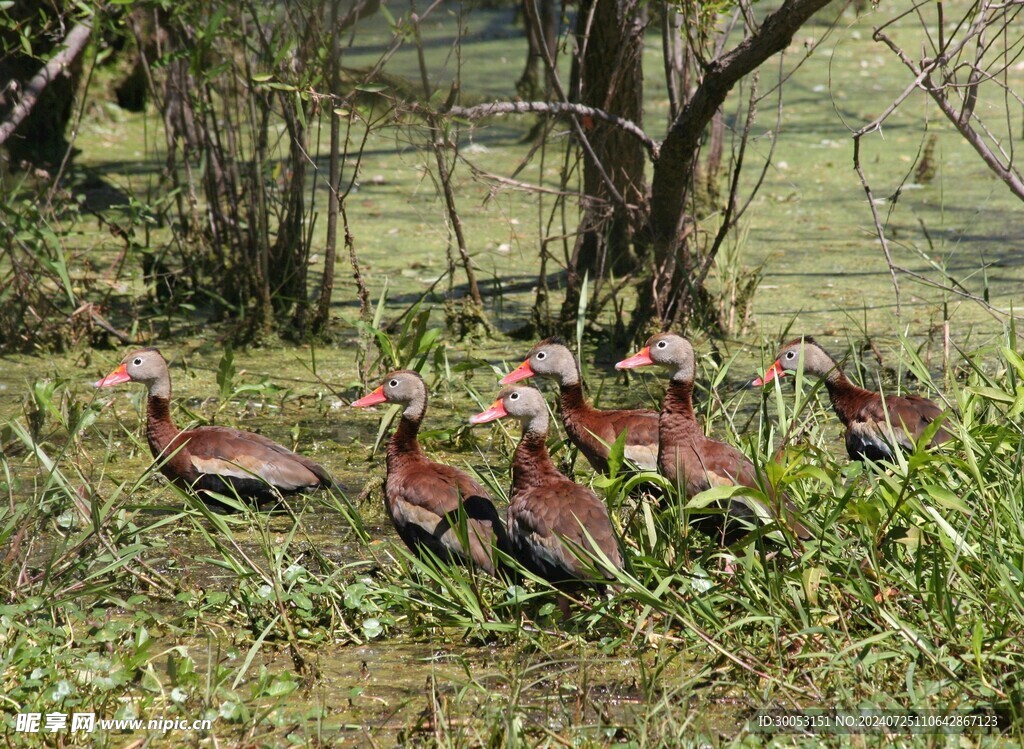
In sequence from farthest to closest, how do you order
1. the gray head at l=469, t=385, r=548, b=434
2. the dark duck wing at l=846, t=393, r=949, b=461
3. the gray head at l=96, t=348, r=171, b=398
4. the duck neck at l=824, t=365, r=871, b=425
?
the gray head at l=96, t=348, r=171, b=398, the duck neck at l=824, t=365, r=871, b=425, the dark duck wing at l=846, t=393, r=949, b=461, the gray head at l=469, t=385, r=548, b=434

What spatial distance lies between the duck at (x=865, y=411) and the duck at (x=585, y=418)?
52 centimetres

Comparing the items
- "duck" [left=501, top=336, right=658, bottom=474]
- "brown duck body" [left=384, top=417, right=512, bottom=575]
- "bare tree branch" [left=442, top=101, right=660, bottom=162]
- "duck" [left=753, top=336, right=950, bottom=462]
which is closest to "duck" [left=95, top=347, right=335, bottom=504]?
"brown duck body" [left=384, top=417, right=512, bottom=575]

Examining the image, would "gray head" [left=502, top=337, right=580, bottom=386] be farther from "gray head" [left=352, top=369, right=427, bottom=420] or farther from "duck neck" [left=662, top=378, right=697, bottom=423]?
"duck neck" [left=662, top=378, right=697, bottom=423]

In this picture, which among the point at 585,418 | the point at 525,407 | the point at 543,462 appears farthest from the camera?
the point at 585,418

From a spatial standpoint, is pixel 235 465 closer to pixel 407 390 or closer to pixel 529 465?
pixel 407 390

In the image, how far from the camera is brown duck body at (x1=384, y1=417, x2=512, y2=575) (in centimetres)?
405

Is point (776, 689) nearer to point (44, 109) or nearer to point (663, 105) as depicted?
point (44, 109)

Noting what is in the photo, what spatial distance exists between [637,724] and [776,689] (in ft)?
1.69

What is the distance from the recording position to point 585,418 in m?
4.96

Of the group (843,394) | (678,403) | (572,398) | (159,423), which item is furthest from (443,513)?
(843,394)

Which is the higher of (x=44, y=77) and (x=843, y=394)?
(x=44, y=77)

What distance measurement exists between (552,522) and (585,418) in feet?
3.74

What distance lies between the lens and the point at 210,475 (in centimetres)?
488

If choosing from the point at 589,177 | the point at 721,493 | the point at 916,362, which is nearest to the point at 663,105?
the point at 589,177
